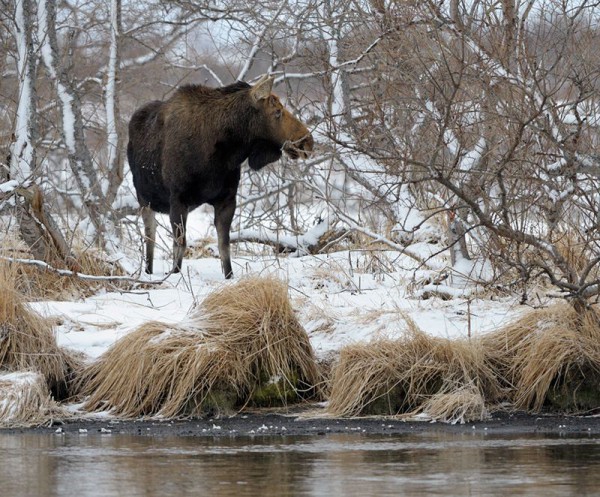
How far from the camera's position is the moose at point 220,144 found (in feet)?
42.1

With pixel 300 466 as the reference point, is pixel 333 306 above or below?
above

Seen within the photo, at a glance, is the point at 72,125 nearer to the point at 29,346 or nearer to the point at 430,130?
the point at 430,130

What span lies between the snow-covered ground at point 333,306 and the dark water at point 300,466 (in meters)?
1.94

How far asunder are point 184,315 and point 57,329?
3.62 feet

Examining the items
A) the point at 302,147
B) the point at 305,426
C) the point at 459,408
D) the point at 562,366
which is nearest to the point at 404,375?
the point at 459,408

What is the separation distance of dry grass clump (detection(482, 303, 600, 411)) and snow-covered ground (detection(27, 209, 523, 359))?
635 millimetres

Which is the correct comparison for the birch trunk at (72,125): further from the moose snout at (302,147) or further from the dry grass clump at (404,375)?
the dry grass clump at (404,375)

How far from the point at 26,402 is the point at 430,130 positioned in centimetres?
448

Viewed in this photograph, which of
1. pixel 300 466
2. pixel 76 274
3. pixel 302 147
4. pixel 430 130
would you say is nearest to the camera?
pixel 300 466

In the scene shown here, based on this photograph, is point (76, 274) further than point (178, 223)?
No

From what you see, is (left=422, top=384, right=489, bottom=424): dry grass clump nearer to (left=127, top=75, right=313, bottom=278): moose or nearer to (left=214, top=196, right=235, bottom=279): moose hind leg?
(left=127, top=75, right=313, bottom=278): moose

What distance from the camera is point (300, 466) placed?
22.6 feet

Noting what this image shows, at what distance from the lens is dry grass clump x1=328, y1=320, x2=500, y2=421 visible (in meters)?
9.13

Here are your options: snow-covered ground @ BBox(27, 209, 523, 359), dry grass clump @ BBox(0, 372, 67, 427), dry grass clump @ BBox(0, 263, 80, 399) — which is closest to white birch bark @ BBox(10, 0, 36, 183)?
snow-covered ground @ BBox(27, 209, 523, 359)
